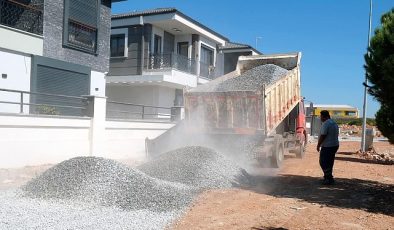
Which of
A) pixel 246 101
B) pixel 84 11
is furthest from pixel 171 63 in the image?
pixel 246 101

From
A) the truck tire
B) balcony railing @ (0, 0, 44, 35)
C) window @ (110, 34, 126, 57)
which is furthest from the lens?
window @ (110, 34, 126, 57)

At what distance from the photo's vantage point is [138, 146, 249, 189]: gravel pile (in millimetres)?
9551

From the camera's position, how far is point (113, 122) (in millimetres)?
14430

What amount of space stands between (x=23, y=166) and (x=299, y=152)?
10772 mm

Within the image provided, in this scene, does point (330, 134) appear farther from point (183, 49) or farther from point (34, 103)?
point (183, 49)

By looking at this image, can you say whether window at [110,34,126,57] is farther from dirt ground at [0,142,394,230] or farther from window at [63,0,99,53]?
dirt ground at [0,142,394,230]

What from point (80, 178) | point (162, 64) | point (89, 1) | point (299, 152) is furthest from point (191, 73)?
point (80, 178)

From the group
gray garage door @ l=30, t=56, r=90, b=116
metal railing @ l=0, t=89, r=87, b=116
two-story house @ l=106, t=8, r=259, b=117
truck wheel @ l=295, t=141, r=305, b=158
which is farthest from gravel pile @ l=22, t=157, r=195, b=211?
two-story house @ l=106, t=8, r=259, b=117

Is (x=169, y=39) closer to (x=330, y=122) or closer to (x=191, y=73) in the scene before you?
(x=191, y=73)

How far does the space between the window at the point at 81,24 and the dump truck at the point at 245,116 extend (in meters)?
6.41

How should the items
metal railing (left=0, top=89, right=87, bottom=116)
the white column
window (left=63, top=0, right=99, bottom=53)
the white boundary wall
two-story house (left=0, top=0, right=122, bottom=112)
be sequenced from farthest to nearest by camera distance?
window (left=63, top=0, right=99, bottom=53)
two-story house (left=0, top=0, right=122, bottom=112)
metal railing (left=0, top=89, right=87, bottom=116)
the white column
the white boundary wall

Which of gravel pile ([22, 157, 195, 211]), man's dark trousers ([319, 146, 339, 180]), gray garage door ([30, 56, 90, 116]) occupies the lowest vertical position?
gravel pile ([22, 157, 195, 211])

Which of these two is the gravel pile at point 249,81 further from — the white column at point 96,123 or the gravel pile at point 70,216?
the gravel pile at point 70,216

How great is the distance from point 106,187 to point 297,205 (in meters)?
3.64
